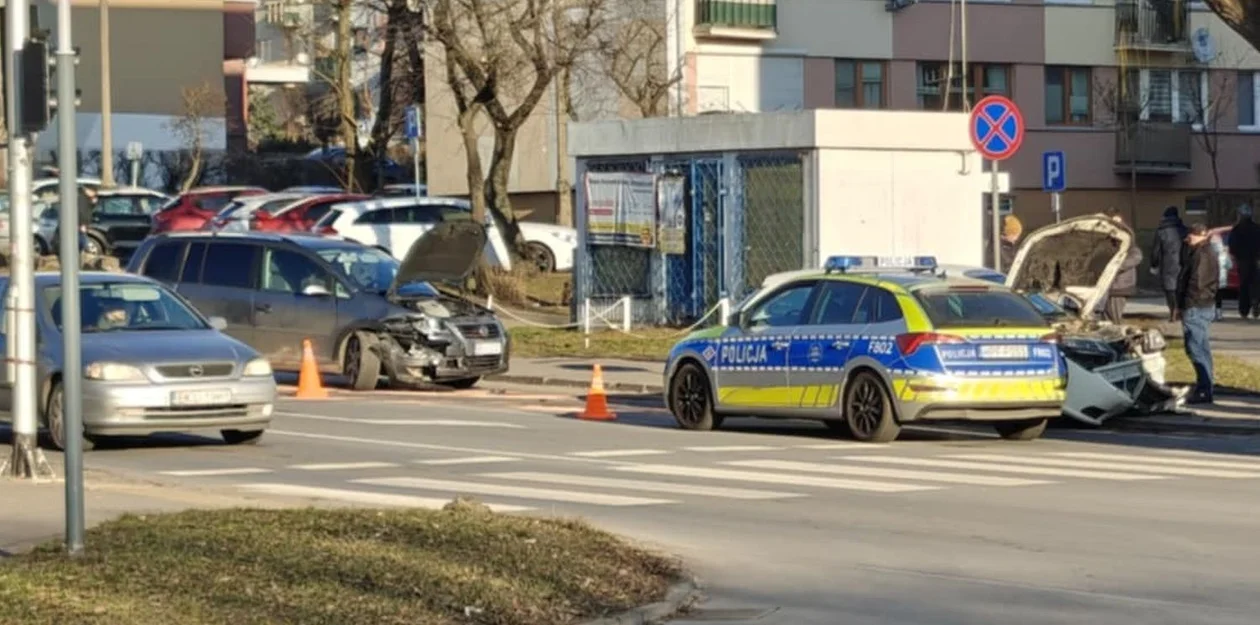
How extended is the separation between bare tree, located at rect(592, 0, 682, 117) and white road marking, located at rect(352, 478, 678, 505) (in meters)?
30.9

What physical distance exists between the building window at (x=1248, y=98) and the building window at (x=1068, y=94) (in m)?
4.65

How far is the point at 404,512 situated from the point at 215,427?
6249 millimetres

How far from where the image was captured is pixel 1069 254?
2442 centimetres

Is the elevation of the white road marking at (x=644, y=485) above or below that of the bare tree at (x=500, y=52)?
below

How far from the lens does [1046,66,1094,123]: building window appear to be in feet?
188

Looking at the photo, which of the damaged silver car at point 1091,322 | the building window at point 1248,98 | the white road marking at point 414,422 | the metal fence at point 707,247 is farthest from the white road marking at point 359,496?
the building window at point 1248,98

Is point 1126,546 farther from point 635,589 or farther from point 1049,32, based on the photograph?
point 1049,32

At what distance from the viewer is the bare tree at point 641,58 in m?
48.4

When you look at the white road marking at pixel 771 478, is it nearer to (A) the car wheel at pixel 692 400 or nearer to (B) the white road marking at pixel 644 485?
(B) the white road marking at pixel 644 485

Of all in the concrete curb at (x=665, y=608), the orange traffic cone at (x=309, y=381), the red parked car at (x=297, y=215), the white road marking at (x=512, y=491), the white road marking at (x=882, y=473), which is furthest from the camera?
the red parked car at (x=297, y=215)

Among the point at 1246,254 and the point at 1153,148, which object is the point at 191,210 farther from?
the point at 1153,148

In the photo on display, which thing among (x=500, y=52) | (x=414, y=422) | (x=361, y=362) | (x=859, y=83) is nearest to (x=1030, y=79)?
(x=859, y=83)

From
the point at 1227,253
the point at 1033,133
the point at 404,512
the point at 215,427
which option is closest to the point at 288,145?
the point at 1033,133

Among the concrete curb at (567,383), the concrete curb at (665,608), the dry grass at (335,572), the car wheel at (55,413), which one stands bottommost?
the concrete curb at (665,608)
